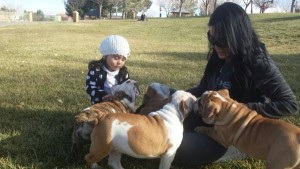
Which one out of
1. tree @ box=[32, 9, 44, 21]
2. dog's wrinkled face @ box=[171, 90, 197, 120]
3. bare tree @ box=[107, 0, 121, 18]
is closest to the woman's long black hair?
dog's wrinkled face @ box=[171, 90, 197, 120]

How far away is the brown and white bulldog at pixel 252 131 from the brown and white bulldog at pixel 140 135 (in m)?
0.30

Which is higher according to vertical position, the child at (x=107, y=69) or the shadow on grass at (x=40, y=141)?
the child at (x=107, y=69)

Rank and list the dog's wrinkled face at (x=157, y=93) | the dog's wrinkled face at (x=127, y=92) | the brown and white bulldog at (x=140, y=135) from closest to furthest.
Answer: the brown and white bulldog at (x=140, y=135), the dog's wrinkled face at (x=127, y=92), the dog's wrinkled face at (x=157, y=93)

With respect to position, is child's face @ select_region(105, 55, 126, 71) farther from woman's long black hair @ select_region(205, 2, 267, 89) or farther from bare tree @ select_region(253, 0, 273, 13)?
bare tree @ select_region(253, 0, 273, 13)

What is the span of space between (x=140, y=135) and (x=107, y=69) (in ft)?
6.78

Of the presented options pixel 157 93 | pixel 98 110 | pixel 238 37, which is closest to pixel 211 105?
pixel 238 37

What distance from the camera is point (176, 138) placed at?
3791mm

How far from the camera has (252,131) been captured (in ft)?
11.9

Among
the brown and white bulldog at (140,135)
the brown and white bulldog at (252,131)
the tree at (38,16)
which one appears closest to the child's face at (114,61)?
the brown and white bulldog at (140,135)

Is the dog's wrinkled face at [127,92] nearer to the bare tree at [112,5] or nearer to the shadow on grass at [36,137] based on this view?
the shadow on grass at [36,137]

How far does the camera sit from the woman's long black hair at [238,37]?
4.11 metres

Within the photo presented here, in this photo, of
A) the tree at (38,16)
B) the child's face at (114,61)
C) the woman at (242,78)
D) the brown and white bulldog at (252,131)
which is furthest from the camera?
the tree at (38,16)

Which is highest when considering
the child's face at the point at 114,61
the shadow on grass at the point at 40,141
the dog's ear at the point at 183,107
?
the child's face at the point at 114,61

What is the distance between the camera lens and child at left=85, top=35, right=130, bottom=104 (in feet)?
17.2
